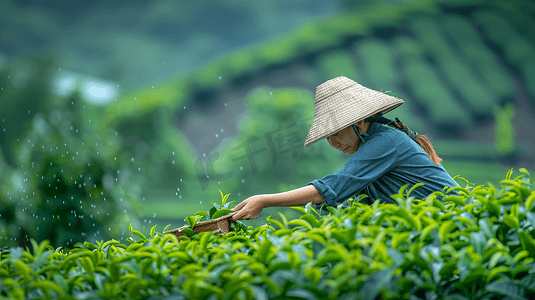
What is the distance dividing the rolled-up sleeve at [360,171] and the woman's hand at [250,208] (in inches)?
6.2

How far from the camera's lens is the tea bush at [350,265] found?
0.57 m

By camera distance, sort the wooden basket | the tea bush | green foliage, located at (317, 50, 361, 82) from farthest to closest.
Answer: green foliage, located at (317, 50, 361, 82), the wooden basket, the tea bush

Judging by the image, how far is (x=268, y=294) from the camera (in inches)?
23.0

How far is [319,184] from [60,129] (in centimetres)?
408

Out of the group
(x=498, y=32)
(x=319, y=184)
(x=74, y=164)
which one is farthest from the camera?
(x=498, y=32)

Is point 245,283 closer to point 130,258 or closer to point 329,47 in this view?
point 130,258

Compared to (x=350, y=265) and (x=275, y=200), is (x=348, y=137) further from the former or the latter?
(x=350, y=265)

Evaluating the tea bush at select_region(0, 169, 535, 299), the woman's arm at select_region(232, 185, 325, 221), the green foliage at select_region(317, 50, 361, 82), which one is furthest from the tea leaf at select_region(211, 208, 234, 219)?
the green foliage at select_region(317, 50, 361, 82)

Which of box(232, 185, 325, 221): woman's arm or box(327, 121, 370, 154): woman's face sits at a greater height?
box(327, 121, 370, 154): woman's face

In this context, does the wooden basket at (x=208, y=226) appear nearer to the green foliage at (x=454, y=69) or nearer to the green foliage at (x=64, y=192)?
the green foliage at (x=64, y=192)

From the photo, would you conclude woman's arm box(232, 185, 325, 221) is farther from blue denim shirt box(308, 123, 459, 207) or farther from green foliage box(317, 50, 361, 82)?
green foliage box(317, 50, 361, 82)

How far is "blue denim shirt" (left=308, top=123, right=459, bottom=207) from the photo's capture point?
1141mm

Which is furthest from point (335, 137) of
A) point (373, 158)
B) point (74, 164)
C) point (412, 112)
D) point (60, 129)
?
point (412, 112)

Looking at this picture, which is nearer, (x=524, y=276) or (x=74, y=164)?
(x=524, y=276)
